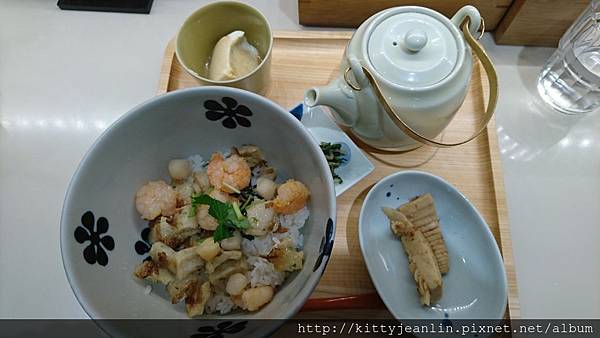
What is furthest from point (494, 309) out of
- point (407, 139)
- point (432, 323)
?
point (407, 139)

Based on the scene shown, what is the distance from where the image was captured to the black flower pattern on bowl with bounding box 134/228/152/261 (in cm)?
74

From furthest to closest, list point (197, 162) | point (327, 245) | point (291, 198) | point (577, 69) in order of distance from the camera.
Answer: point (577, 69) < point (197, 162) < point (291, 198) < point (327, 245)

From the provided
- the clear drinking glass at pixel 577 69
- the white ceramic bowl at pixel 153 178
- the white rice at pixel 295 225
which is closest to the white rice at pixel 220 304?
the white ceramic bowl at pixel 153 178

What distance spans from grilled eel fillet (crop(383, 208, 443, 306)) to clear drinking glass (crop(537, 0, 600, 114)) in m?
0.54

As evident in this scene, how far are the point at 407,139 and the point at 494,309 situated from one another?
1.12ft

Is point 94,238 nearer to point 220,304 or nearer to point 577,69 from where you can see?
point 220,304

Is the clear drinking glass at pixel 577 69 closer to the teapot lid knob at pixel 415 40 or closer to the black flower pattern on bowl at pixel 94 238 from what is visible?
the teapot lid knob at pixel 415 40

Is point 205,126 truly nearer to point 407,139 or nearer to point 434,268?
point 407,139

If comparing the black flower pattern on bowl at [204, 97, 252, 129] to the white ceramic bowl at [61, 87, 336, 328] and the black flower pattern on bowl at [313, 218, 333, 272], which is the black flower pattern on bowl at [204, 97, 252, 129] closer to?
the white ceramic bowl at [61, 87, 336, 328]

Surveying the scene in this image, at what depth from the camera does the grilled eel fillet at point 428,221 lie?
30.3 inches

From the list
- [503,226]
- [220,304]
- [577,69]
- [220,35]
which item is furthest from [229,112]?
[577,69]

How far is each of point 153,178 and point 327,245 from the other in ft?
1.24

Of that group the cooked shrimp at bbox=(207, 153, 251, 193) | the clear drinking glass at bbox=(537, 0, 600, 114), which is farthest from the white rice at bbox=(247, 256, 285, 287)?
the clear drinking glass at bbox=(537, 0, 600, 114)

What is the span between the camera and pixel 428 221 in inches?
31.1
